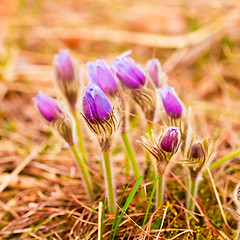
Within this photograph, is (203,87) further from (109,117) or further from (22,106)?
(109,117)

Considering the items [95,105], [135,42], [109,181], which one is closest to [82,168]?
[109,181]

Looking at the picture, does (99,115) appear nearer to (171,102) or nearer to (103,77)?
(103,77)

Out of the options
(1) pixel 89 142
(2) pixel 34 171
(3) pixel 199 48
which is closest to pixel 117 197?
(2) pixel 34 171

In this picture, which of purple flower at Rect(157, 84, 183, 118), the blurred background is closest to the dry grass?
the blurred background

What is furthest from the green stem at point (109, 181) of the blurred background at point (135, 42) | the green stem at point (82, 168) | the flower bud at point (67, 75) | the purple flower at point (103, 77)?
the blurred background at point (135, 42)

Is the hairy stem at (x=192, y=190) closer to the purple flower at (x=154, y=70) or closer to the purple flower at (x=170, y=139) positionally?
the purple flower at (x=170, y=139)

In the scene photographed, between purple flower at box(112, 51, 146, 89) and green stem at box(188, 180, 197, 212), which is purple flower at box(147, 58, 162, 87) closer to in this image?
purple flower at box(112, 51, 146, 89)
